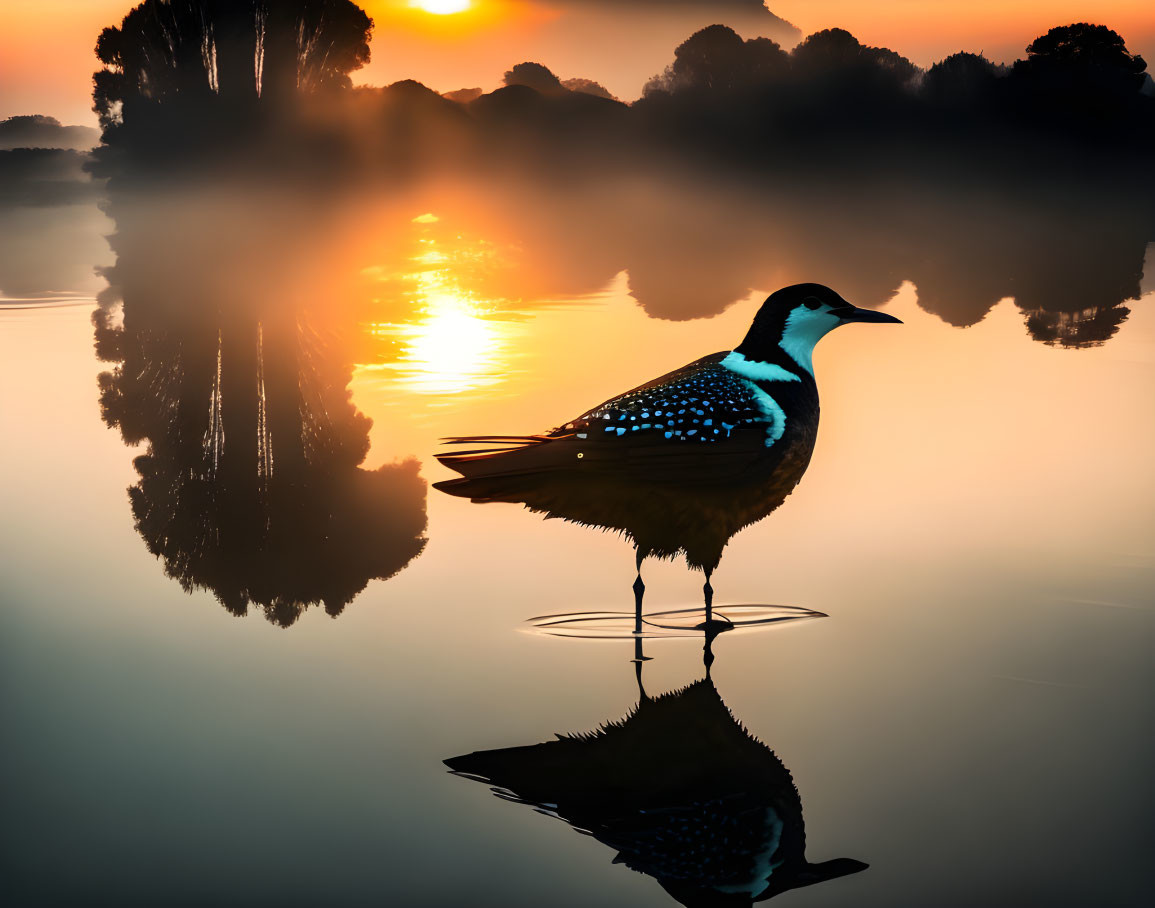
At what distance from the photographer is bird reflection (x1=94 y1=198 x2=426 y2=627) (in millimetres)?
6902

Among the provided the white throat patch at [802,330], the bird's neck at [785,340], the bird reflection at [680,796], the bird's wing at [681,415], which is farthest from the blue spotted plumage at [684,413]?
the bird reflection at [680,796]

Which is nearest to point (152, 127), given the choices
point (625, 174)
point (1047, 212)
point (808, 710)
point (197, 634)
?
point (625, 174)

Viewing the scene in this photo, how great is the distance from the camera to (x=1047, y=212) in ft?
83.7

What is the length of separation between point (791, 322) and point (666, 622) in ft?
5.85

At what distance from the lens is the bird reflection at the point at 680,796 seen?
4.08 m

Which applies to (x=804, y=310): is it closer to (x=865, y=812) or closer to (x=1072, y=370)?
(x=865, y=812)

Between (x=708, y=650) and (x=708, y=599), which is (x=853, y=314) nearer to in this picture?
(x=708, y=599)

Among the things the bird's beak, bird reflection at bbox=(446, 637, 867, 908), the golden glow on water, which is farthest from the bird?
the golden glow on water

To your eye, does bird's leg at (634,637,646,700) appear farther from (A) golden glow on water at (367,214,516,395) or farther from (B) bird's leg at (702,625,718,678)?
(A) golden glow on water at (367,214,516,395)

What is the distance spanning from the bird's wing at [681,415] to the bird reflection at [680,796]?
1357mm

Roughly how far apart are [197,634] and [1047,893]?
4078 millimetres

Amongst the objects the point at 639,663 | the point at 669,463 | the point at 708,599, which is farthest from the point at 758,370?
the point at 639,663

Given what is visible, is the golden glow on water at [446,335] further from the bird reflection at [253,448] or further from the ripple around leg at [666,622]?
the ripple around leg at [666,622]

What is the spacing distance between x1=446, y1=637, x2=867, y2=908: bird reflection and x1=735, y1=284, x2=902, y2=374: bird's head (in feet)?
6.83
